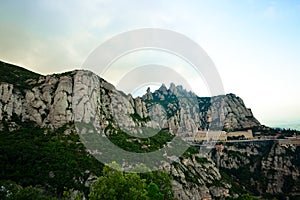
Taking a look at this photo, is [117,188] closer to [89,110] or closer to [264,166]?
[89,110]

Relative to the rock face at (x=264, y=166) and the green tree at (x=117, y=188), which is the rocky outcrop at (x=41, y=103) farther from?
the rock face at (x=264, y=166)

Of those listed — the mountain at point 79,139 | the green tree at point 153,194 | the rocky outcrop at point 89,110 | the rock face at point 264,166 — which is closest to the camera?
the green tree at point 153,194

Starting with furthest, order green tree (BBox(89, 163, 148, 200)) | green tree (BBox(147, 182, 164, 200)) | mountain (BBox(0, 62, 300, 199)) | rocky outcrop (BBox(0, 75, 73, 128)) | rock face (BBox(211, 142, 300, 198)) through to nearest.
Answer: rock face (BBox(211, 142, 300, 198)), rocky outcrop (BBox(0, 75, 73, 128)), mountain (BBox(0, 62, 300, 199)), green tree (BBox(147, 182, 164, 200)), green tree (BBox(89, 163, 148, 200))

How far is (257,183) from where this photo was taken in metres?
101

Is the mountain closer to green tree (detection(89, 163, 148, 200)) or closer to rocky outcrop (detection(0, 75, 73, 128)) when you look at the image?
rocky outcrop (detection(0, 75, 73, 128))

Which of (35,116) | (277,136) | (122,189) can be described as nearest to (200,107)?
(277,136)

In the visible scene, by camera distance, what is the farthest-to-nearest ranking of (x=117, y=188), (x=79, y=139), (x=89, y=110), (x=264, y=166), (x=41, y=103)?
(x=264, y=166) → (x=89, y=110) → (x=41, y=103) → (x=79, y=139) → (x=117, y=188)

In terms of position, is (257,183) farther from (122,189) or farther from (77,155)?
(122,189)

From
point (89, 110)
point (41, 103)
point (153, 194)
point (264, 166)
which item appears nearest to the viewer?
point (153, 194)

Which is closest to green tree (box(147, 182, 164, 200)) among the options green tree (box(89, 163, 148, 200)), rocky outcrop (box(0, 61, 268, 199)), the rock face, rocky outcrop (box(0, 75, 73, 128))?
green tree (box(89, 163, 148, 200))

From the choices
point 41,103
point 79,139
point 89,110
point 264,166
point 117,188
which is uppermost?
point 41,103

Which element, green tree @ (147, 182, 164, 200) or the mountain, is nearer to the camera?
green tree @ (147, 182, 164, 200)

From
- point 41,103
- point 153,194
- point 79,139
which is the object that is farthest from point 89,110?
point 153,194

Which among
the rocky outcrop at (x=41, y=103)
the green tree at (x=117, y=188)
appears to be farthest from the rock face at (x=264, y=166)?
the green tree at (x=117, y=188)
